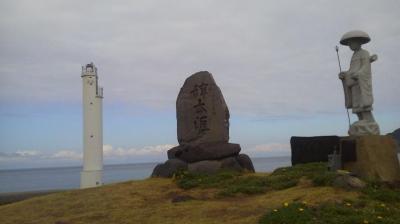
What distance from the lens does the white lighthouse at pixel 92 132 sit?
30203 mm

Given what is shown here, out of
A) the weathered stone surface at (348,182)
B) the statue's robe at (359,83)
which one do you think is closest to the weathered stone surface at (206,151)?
the statue's robe at (359,83)

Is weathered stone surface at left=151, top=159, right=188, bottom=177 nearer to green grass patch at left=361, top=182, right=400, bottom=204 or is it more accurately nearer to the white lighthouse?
green grass patch at left=361, top=182, right=400, bottom=204

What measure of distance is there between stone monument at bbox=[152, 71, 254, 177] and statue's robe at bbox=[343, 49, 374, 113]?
4605 mm

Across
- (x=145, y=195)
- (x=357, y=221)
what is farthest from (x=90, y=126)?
(x=357, y=221)

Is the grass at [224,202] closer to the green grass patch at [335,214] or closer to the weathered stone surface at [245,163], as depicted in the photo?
the green grass patch at [335,214]

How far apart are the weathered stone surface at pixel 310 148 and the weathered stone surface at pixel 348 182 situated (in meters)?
3.60

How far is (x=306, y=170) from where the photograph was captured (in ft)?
43.8

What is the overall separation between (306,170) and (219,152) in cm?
368

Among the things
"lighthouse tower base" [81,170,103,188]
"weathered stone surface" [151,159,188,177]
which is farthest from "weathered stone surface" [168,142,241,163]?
"lighthouse tower base" [81,170,103,188]

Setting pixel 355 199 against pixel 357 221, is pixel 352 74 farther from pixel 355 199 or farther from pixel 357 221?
pixel 357 221

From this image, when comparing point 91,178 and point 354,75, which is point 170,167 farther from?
point 91,178

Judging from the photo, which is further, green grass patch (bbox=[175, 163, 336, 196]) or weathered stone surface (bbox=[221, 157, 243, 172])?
weathered stone surface (bbox=[221, 157, 243, 172])

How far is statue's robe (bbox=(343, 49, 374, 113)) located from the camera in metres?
12.8

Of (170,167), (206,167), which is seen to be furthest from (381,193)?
(170,167)
